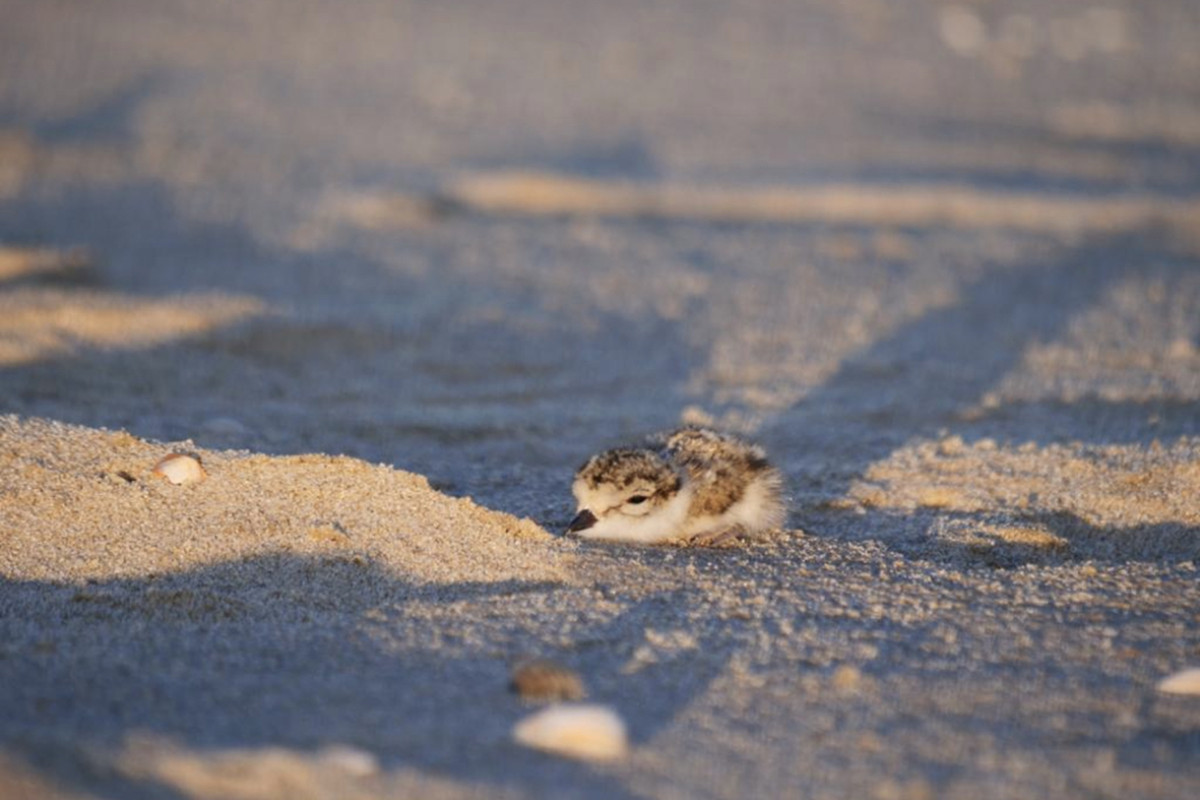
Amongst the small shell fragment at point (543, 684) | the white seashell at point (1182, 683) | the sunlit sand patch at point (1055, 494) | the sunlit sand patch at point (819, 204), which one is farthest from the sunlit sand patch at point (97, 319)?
the white seashell at point (1182, 683)

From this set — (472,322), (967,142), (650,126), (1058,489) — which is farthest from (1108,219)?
(1058,489)

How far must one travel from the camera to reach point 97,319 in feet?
21.6

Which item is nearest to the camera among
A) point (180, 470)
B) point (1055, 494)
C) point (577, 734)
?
point (577, 734)

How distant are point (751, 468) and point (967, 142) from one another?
27.5ft

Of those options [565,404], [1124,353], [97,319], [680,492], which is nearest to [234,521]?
[680,492]

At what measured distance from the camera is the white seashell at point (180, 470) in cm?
390

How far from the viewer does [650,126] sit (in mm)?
11898

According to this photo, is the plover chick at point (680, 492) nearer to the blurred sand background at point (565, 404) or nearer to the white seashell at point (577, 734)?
the blurred sand background at point (565, 404)

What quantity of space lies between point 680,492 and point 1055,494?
130 cm

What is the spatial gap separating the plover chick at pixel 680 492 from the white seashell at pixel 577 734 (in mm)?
1286

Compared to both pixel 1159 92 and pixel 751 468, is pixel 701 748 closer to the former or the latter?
pixel 751 468

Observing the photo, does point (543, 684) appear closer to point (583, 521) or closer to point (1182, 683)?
point (583, 521)

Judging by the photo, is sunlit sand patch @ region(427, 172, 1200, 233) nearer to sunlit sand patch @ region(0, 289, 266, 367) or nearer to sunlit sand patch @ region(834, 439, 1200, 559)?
sunlit sand patch @ region(0, 289, 266, 367)

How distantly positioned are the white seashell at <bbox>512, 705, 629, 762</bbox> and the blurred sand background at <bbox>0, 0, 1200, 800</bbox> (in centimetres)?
7
